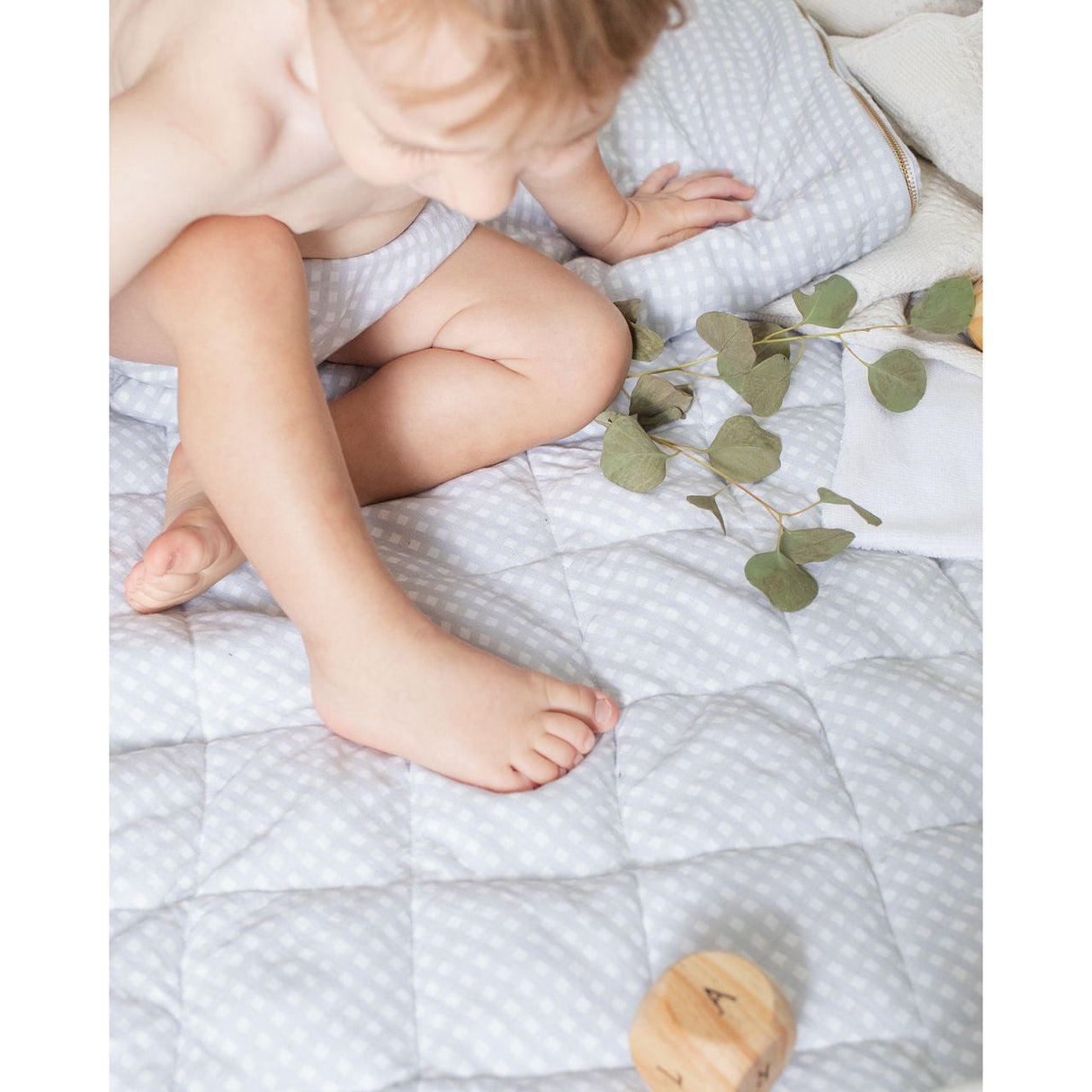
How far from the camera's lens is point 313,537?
0.76 metres

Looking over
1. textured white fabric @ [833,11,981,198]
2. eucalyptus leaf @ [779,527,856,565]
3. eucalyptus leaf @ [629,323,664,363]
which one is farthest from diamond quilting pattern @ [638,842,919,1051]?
textured white fabric @ [833,11,981,198]

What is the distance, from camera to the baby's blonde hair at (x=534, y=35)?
59cm

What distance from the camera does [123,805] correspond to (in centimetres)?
73

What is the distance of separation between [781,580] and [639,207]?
0.48m

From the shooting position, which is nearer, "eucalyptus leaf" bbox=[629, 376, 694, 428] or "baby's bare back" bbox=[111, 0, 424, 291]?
"baby's bare back" bbox=[111, 0, 424, 291]

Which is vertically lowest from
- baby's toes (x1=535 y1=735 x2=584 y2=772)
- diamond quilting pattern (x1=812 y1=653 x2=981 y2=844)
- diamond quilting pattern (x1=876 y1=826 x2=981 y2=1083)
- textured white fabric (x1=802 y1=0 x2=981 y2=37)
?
diamond quilting pattern (x1=876 y1=826 x2=981 y2=1083)

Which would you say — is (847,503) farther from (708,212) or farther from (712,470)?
(708,212)

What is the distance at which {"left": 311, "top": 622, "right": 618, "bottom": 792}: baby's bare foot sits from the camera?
78 centimetres

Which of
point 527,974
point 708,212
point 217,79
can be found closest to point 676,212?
point 708,212

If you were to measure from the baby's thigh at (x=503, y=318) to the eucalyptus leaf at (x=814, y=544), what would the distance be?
0.22 m

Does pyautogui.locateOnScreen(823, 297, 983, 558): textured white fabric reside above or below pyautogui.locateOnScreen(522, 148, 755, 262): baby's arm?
below

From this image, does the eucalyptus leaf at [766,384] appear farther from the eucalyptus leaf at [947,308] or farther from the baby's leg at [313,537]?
the baby's leg at [313,537]

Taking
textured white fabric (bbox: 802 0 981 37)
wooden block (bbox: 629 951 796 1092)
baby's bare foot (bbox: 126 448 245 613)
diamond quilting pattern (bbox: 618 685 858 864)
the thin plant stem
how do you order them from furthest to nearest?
textured white fabric (bbox: 802 0 981 37) → the thin plant stem → baby's bare foot (bbox: 126 448 245 613) → diamond quilting pattern (bbox: 618 685 858 864) → wooden block (bbox: 629 951 796 1092)

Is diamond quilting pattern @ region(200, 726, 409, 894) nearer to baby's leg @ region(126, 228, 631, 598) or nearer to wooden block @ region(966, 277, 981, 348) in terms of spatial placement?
baby's leg @ region(126, 228, 631, 598)
